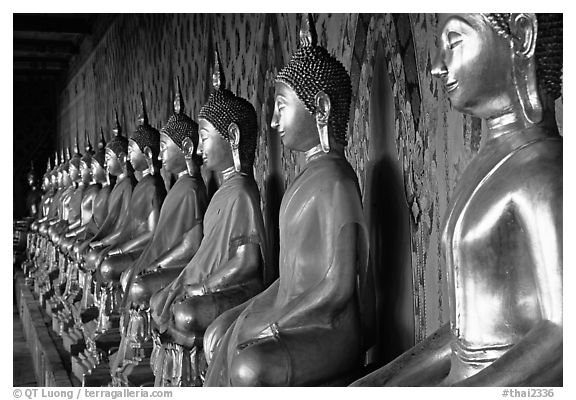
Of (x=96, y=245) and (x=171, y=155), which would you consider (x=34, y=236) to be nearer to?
(x=96, y=245)

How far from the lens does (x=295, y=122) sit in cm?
257

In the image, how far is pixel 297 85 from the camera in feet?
8.38

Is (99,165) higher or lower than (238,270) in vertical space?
higher

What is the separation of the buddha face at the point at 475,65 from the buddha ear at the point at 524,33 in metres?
0.02

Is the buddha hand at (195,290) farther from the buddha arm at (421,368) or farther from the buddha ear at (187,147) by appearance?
the buddha arm at (421,368)

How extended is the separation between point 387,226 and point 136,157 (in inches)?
115

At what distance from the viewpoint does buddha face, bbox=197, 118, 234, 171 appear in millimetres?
3553

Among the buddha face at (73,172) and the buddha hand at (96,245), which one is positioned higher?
the buddha face at (73,172)

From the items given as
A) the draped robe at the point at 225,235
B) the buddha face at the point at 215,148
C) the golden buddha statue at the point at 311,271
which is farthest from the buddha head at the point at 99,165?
the golden buddha statue at the point at 311,271

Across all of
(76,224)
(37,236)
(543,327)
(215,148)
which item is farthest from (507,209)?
(37,236)

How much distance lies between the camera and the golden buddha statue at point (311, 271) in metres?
2.20

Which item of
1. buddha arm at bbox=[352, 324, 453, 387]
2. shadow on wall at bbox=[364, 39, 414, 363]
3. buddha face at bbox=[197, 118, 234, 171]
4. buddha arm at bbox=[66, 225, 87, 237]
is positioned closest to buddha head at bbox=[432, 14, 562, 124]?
buddha arm at bbox=[352, 324, 453, 387]
